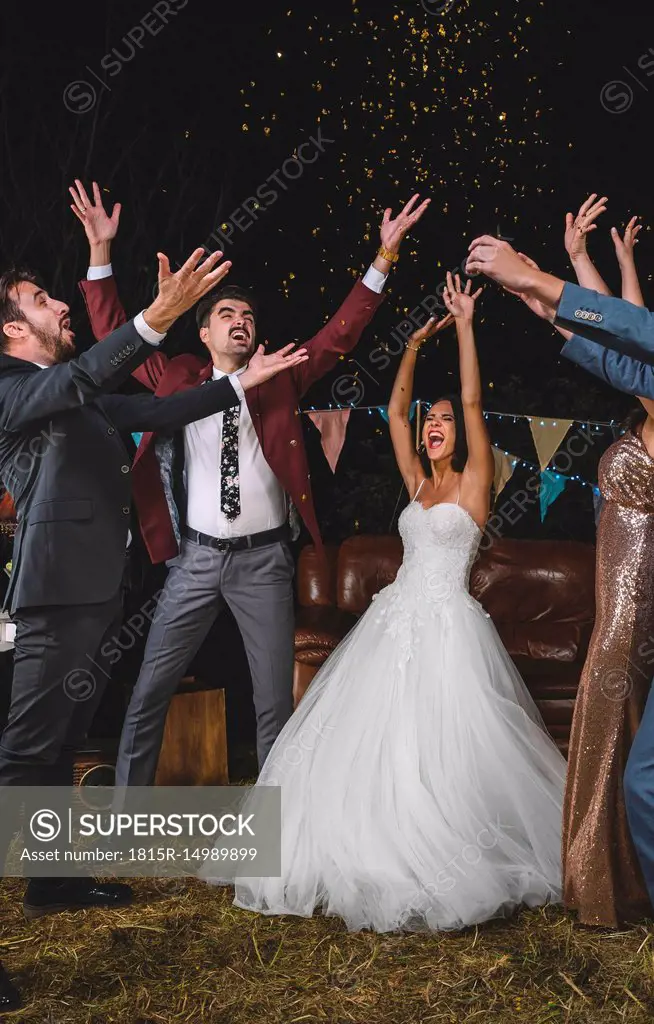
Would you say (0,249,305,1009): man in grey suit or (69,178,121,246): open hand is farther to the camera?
(69,178,121,246): open hand

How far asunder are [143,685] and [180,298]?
4.96 ft

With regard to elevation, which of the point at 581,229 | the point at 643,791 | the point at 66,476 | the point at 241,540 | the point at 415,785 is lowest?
the point at 415,785

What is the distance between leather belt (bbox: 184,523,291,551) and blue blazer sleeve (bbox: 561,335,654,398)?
Result: 1374 mm

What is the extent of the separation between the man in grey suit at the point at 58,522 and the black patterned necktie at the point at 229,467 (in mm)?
520

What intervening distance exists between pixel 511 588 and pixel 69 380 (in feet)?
11.3

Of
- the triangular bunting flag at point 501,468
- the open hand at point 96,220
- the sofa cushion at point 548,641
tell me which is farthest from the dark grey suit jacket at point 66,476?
the sofa cushion at point 548,641

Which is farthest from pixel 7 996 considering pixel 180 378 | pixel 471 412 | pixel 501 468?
pixel 501 468

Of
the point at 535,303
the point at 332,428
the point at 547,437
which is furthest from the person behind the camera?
the point at 332,428

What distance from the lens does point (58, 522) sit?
Result: 8.05 ft

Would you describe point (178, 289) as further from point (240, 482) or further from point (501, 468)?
point (501, 468)

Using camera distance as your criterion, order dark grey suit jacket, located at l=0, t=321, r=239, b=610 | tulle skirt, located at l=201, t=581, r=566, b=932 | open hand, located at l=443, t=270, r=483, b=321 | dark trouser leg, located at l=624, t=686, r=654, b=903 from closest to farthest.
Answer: dark trouser leg, located at l=624, t=686, r=654, b=903 < dark grey suit jacket, located at l=0, t=321, r=239, b=610 < tulle skirt, located at l=201, t=581, r=566, b=932 < open hand, located at l=443, t=270, r=483, b=321

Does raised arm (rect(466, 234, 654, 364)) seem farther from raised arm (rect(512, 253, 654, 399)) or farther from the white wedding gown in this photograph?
the white wedding gown

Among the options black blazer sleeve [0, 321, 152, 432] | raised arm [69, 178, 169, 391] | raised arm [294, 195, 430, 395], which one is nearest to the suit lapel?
raised arm [69, 178, 169, 391]

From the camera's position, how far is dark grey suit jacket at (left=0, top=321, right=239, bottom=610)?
2.33 m
